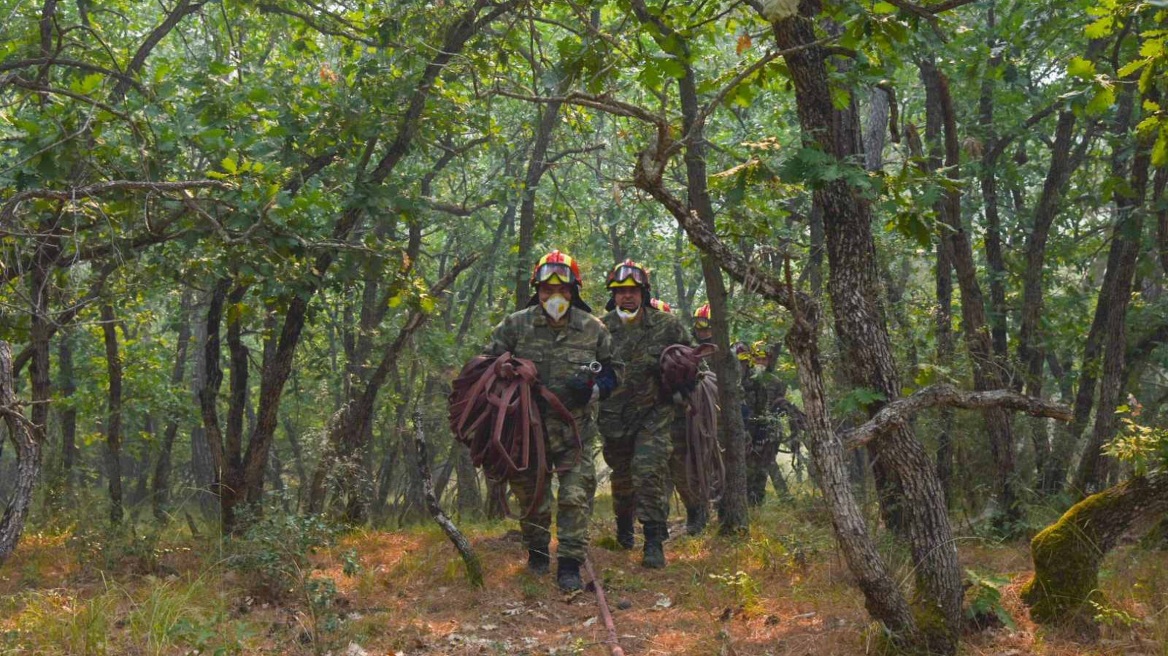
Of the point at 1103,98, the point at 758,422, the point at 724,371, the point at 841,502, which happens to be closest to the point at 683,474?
the point at 724,371

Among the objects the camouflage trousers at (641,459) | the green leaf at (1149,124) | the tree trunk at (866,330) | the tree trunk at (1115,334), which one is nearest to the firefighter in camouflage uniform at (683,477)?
the camouflage trousers at (641,459)

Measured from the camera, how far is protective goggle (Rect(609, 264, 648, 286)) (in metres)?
9.54

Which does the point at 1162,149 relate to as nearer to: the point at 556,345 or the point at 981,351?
the point at 981,351

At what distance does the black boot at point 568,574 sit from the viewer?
7.38 m

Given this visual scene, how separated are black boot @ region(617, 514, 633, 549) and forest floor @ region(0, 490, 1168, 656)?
1.82ft

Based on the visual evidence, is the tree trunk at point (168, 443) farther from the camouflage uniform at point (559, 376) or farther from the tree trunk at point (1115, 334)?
the tree trunk at point (1115, 334)

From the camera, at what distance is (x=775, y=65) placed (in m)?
5.88

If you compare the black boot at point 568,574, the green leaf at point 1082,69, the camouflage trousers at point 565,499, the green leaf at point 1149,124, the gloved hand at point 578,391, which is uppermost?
the green leaf at point 1082,69

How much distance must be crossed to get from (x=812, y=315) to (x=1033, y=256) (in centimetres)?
471

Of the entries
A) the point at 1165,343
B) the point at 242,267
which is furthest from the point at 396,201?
the point at 1165,343

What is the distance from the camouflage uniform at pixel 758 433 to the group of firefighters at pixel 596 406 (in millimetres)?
3087

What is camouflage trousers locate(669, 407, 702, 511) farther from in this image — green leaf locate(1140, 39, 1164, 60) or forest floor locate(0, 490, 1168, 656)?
green leaf locate(1140, 39, 1164, 60)

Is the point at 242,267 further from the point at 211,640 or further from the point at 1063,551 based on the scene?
the point at 1063,551

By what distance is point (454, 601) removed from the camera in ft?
22.9
